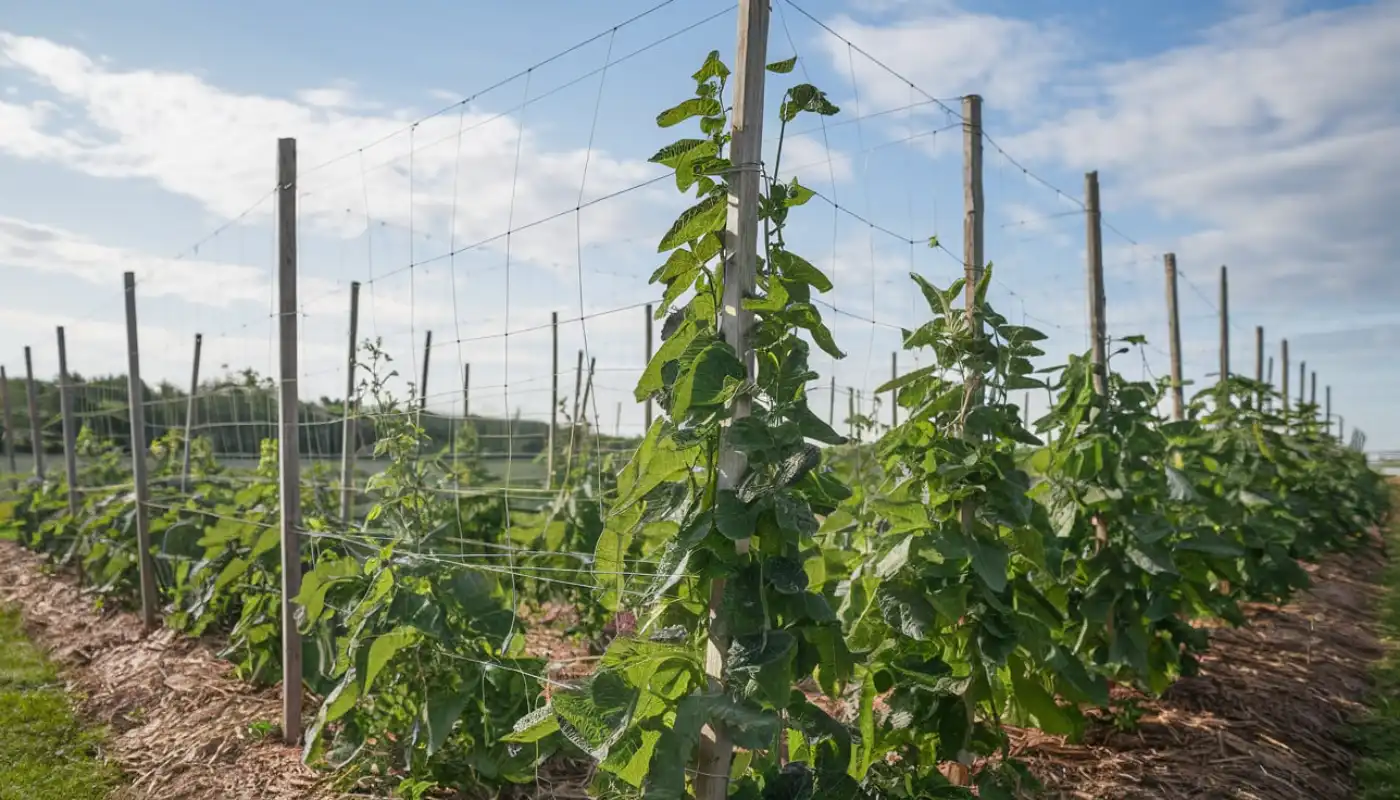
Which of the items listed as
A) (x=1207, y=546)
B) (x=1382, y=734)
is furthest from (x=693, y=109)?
(x=1382, y=734)

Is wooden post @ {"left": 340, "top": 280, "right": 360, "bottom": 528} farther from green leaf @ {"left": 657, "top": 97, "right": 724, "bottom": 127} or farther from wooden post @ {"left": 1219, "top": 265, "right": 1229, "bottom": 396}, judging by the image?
wooden post @ {"left": 1219, "top": 265, "right": 1229, "bottom": 396}

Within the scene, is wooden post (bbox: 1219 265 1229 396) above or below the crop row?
above

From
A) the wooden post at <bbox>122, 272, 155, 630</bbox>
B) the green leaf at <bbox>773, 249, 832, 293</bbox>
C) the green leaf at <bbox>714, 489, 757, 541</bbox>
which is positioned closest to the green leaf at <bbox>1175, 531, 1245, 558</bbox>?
the green leaf at <bbox>773, 249, 832, 293</bbox>

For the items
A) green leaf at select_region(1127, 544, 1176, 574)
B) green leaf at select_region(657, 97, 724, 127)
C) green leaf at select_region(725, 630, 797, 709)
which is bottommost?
green leaf at select_region(1127, 544, 1176, 574)

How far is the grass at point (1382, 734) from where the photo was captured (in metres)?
4.28

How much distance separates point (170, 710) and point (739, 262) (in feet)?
13.2

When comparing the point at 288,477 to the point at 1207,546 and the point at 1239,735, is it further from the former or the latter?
the point at 1239,735

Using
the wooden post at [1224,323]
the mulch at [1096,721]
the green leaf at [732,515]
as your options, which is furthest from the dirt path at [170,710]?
the wooden post at [1224,323]

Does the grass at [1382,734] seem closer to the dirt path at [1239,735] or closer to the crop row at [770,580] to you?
the dirt path at [1239,735]

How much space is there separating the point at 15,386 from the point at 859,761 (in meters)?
20.6

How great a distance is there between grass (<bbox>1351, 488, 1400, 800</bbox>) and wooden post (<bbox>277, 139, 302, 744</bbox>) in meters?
4.37

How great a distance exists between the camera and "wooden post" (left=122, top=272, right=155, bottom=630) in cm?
638

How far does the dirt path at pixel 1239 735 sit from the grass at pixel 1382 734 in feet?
0.21

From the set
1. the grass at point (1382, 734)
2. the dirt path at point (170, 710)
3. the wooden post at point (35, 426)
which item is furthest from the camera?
the wooden post at point (35, 426)
